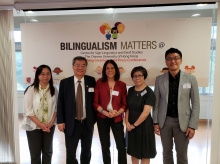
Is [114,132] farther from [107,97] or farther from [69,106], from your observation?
[69,106]

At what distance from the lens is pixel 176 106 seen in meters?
2.27

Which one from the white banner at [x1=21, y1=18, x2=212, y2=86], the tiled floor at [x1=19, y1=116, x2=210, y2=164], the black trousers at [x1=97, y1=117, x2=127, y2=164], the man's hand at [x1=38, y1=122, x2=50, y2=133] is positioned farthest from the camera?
the tiled floor at [x1=19, y1=116, x2=210, y2=164]

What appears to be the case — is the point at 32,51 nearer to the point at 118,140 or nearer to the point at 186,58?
the point at 118,140

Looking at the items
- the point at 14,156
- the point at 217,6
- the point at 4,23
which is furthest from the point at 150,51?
the point at 14,156

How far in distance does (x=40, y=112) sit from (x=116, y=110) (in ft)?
3.02

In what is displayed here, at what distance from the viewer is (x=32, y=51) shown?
2840 millimetres

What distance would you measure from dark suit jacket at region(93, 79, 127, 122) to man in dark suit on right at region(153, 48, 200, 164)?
40cm

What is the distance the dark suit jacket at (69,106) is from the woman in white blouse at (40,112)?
95mm

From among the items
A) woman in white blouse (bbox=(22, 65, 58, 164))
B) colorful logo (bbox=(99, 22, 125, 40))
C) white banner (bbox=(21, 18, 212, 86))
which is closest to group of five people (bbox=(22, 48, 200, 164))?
woman in white blouse (bbox=(22, 65, 58, 164))

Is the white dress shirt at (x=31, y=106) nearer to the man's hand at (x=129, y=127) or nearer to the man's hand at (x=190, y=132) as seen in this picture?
the man's hand at (x=129, y=127)

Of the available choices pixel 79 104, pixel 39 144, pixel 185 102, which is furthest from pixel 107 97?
pixel 39 144

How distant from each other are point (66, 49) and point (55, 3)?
2.01 feet

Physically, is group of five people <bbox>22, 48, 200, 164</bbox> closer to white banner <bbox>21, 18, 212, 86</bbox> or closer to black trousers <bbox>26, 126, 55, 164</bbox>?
black trousers <bbox>26, 126, 55, 164</bbox>

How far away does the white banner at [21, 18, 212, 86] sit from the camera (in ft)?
8.63
